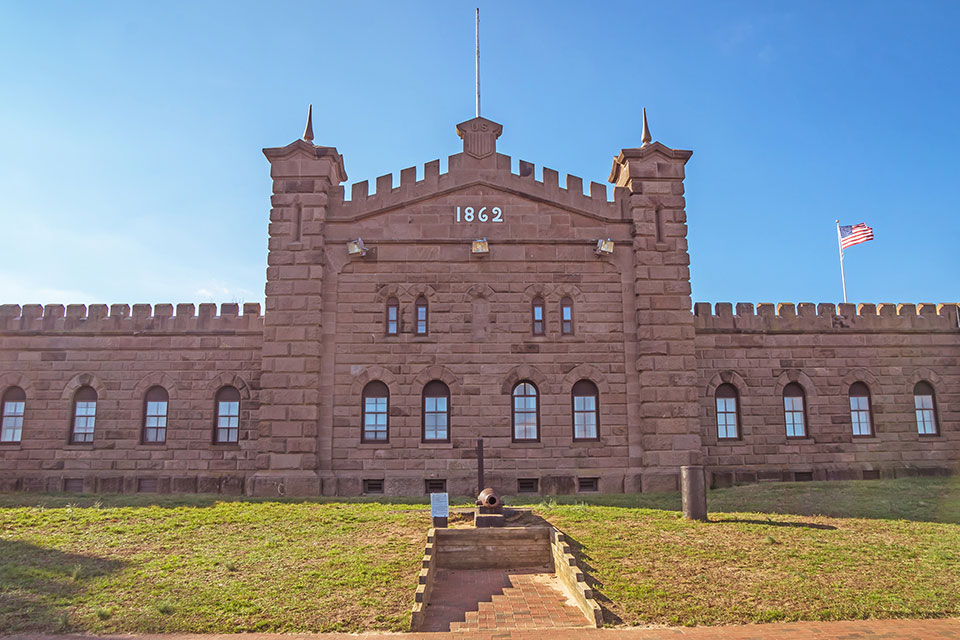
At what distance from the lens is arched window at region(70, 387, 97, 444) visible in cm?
2223

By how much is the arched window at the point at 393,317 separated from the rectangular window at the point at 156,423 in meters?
7.65

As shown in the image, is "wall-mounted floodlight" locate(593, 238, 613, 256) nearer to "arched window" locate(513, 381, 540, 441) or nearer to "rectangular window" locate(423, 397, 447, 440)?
"arched window" locate(513, 381, 540, 441)

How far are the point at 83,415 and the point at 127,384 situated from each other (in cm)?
169

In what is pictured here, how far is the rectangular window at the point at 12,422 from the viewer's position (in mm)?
22375

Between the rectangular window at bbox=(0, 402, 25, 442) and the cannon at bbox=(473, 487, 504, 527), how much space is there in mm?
16338

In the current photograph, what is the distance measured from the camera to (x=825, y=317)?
2347 cm

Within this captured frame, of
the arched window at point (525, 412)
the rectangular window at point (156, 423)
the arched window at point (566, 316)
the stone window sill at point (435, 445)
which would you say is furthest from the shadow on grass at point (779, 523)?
the rectangular window at point (156, 423)

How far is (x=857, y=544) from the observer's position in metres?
13.4

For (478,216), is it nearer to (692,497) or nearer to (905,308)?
(692,497)

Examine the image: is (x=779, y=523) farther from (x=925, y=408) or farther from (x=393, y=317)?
(x=393, y=317)

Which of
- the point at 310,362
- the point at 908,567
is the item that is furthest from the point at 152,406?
the point at 908,567

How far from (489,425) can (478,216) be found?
253 inches

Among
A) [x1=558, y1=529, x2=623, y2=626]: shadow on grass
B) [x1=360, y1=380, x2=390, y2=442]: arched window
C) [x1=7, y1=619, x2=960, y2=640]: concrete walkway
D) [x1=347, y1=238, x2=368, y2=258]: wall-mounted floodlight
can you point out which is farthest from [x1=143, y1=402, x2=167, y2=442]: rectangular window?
[x1=558, y1=529, x2=623, y2=626]: shadow on grass

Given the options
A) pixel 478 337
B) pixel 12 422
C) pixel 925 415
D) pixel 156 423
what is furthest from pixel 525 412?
pixel 12 422
